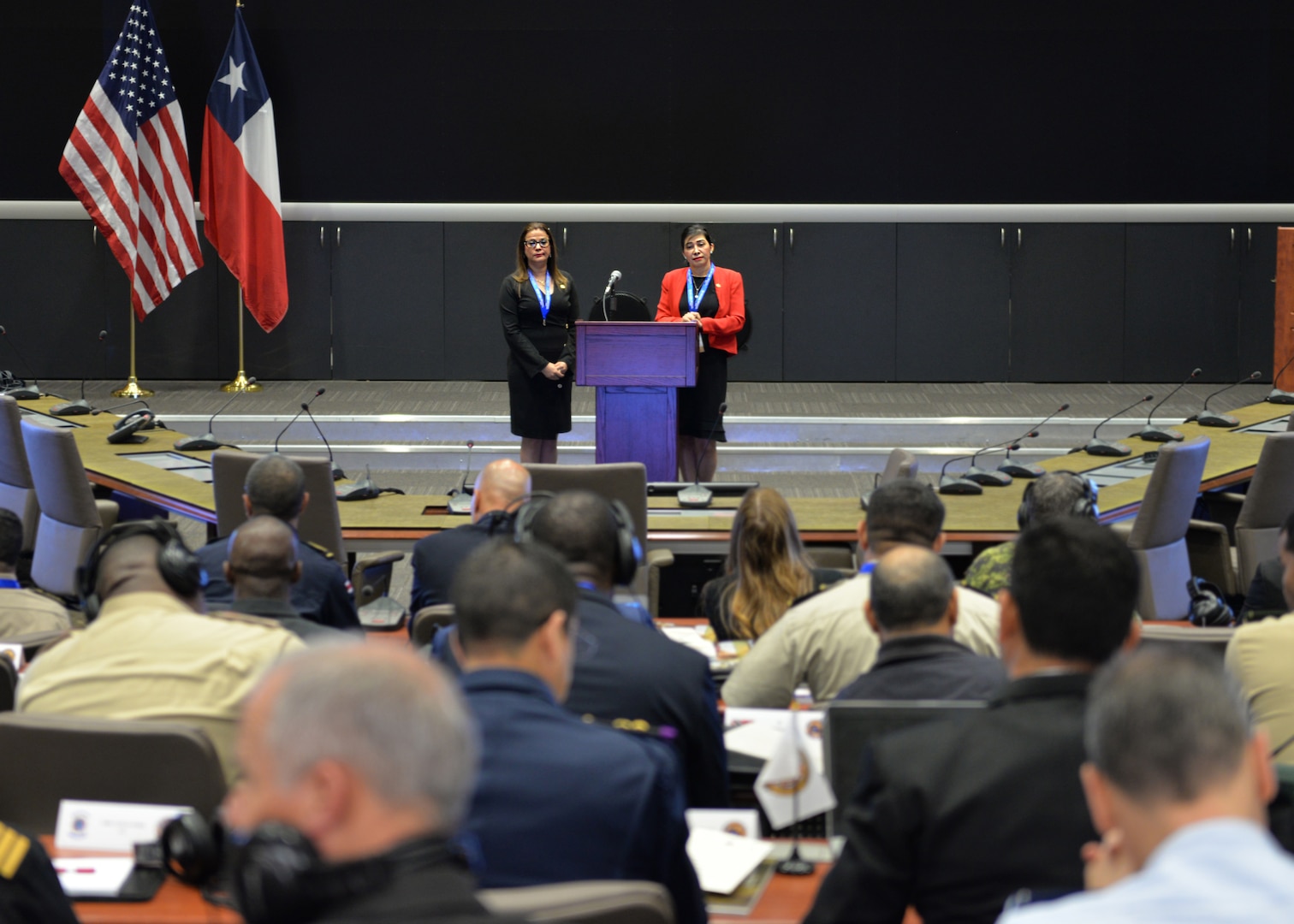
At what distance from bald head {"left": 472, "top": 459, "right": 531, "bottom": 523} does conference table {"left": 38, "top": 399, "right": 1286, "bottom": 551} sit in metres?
1.38

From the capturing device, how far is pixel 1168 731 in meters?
1.42

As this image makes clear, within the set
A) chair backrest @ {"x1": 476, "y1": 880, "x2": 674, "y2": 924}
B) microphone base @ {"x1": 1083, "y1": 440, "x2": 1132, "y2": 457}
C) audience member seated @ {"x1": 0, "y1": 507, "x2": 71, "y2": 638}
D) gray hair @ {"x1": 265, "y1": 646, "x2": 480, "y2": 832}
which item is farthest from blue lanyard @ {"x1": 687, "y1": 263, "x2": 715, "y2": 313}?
gray hair @ {"x1": 265, "y1": 646, "x2": 480, "y2": 832}

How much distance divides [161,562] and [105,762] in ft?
2.01

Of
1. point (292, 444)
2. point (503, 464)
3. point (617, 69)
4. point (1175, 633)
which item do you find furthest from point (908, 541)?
point (617, 69)

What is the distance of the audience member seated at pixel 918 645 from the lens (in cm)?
Result: 266

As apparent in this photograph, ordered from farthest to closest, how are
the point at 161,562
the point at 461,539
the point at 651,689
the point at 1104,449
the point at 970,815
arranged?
the point at 1104,449, the point at 461,539, the point at 161,562, the point at 651,689, the point at 970,815

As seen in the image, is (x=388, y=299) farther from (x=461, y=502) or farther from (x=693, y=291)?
(x=461, y=502)

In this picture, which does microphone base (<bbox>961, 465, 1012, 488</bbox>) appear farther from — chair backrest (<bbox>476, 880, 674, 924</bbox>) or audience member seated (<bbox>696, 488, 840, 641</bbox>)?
chair backrest (<bbox>476, 880, 674, 924</bbox>)

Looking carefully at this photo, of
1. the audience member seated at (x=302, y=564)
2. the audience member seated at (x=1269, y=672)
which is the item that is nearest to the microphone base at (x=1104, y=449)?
the audience member seated at (x=302, y=564)

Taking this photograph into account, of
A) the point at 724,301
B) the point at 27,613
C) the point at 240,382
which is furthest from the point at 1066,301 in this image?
the point at 27,613

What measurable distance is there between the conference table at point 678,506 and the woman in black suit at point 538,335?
1.51 metres

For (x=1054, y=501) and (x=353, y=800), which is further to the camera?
(x=1054, y=501)

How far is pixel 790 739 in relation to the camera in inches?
96.0

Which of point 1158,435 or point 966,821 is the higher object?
point 1158,435
